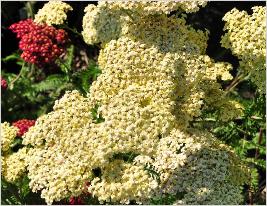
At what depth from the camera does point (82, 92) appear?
4.60 metres

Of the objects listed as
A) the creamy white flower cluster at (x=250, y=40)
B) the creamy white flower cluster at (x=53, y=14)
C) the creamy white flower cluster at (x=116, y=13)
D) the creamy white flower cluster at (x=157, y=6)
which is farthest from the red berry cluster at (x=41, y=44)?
the creamy white flower cluster at (x=250, y=40)

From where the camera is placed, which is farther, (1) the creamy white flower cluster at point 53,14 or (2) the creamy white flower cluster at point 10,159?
(1) the creamy white flower cluster at point 53,14

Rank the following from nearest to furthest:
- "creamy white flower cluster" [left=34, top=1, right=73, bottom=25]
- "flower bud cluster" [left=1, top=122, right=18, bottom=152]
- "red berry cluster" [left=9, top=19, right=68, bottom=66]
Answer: "flower bud cluster" [left=1, top=122, right=18, bottom=152]
"creamy white flower cluster" [left=34, top=1, right=73, bottom=25]
"red berry cluster" [left=9, top=19, right=68, bottom=66]

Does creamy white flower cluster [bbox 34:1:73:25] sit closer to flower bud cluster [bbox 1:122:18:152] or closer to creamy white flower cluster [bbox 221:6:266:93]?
flower bud cluster [bbox 1:122:18:152]

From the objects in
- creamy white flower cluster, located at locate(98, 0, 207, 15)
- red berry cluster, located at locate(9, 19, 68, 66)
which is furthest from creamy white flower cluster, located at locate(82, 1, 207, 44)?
red berry cluster, located at locate(9, 19, 68, 66)

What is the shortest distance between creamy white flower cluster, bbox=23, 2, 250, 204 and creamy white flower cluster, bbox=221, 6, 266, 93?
0.18 m

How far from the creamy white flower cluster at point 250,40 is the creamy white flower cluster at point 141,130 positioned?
0.58ft

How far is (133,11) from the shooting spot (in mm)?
3363

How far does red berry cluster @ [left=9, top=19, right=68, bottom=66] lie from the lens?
4.52 m

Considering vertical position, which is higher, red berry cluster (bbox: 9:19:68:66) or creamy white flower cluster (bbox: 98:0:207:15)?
creamy white flower cluster (bbox: 98:0:207:15)

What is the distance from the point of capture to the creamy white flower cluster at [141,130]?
2.96 metres

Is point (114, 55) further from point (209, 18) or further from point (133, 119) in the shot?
point (209, 18)

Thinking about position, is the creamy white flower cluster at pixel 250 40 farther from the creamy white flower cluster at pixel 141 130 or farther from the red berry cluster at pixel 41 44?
the red berry cluster at pixel 41 44

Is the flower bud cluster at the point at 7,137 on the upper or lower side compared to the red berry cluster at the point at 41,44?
lower
